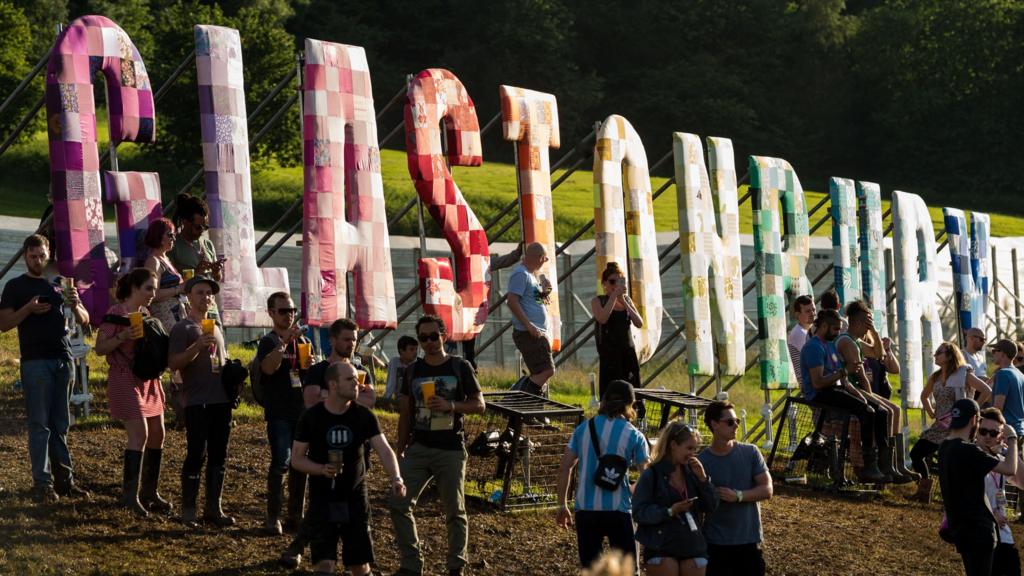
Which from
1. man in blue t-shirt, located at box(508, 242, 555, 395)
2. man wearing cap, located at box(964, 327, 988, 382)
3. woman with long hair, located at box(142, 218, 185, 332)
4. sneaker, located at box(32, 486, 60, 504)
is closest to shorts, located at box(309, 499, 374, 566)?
sneaker, located at box(32, 486, 60, 504)

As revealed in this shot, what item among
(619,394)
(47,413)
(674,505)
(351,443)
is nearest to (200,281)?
(47,413)

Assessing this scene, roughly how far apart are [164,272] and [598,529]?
4071 millimetres

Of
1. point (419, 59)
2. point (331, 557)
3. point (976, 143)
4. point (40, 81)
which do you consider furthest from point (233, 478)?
point (976, 143)

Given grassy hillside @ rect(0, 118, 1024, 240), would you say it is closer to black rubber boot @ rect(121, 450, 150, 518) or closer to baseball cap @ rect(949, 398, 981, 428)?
baseball cap @ rect(949, 398, 981, 428)

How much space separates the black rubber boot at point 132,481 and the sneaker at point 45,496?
0.52 m

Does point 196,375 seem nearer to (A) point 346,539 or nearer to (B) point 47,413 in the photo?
(B) point 47,413

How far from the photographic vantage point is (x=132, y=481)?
35.7 feet

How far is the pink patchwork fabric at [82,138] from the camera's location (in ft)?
40.8

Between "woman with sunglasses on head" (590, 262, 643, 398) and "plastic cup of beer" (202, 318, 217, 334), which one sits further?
"woman with sunglasses on head" (590, 262, 643, 398)

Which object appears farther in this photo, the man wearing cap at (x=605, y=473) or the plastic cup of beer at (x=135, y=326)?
the plastic cup of beer at (x=135, y=326)

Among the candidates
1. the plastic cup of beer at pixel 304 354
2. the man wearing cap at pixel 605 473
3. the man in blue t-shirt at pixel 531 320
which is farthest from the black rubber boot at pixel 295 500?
the man in blue t-shirt at pixel 531 320

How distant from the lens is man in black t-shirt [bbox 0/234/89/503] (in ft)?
35.7

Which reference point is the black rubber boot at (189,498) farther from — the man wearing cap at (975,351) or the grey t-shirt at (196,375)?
the man wearing cap at (975,351)

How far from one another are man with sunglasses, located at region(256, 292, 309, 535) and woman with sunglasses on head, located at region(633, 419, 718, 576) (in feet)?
8.73
